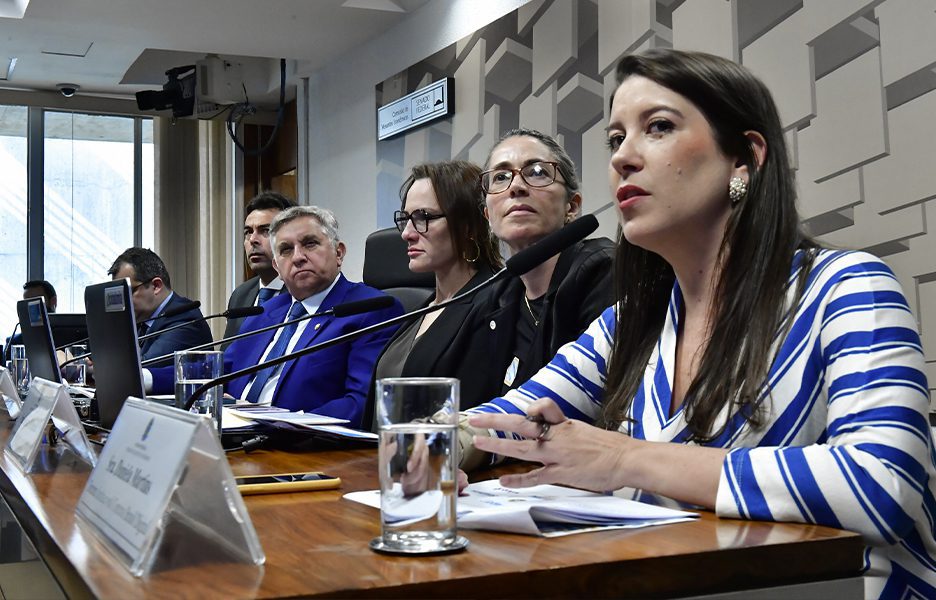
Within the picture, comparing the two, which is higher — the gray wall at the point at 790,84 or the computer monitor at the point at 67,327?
the gray wall at the point at 790,84

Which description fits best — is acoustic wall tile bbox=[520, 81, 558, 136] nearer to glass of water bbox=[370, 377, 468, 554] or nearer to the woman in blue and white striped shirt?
the woman in blue and white striped shirt

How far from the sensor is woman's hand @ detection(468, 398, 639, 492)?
1044 millimetres

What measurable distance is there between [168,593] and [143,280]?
4.20m

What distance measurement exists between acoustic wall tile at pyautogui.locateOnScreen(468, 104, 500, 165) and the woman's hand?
324 cm

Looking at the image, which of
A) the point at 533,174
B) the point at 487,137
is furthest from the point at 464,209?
the point at 487,137

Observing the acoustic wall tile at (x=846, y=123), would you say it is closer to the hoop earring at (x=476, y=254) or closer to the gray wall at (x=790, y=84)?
the gray wall at (x=790, y=84)

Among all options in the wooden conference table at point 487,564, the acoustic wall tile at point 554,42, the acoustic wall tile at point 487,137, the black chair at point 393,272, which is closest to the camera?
the wooden conference table at point 487,564

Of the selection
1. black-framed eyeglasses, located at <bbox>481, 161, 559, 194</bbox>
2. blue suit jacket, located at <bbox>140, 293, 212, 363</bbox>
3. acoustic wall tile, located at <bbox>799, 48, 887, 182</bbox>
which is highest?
acoustic wall tile, located at <bbox>799, 48, 887, 182</bbox>

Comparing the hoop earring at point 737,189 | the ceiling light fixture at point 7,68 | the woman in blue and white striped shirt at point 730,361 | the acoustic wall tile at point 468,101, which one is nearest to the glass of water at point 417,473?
the woman in blue and white striped shirt at point 730,361

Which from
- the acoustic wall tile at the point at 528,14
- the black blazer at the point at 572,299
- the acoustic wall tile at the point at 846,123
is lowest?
the black blazer at the point at 572,299

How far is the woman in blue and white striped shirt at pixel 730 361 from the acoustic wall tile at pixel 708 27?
5.38ft

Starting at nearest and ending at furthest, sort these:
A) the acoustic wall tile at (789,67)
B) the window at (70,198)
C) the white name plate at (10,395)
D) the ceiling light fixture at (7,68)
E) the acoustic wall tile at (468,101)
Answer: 1. the white name plate at (10,395)
2. the acoustic wall tile at (789,67)
3. the acoustic wall tile at (468,101)
4. the ceiling light fixture at (7,68)
5. the window at (70,198)

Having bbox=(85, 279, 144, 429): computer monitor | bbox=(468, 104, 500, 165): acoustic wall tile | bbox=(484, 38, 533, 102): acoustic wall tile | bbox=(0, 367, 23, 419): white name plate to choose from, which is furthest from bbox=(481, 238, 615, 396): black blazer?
bbox=(468, 104, 500, 165): acoustic wall tile

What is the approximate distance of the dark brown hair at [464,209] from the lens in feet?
9.02
